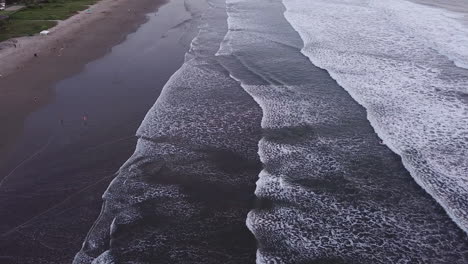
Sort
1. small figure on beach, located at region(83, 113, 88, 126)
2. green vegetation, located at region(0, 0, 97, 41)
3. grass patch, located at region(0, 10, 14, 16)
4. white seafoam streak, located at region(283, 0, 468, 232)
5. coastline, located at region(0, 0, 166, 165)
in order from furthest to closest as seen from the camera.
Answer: grass patch, located at region(0, 10, 14, 16) < green vegetation, located at region(0, 0, 97, 41) < coastline, located at region(0, 0, 166, 165) < small figure on beach, located at region(83, 113, 88, 126) < white seafoam streak, located at region(283, 0, 468, 232)

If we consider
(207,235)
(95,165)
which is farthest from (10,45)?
(207,235)

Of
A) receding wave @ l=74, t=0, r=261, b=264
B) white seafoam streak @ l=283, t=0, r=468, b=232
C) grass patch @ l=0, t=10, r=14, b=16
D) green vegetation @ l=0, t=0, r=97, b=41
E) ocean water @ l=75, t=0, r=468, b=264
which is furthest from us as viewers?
grass patch @ l=0, t=10, r=14, b=16

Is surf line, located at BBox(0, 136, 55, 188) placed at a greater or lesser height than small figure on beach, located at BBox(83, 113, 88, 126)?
lesser

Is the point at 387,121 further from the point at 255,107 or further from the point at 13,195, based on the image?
the point at 13,195

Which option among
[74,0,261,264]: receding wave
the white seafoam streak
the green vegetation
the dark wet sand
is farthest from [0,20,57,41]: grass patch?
the white seafoam streak

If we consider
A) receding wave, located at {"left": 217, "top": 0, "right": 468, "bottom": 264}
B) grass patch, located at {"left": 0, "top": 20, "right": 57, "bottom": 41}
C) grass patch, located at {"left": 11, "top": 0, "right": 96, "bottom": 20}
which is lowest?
receding wave, located at {"left": 217, "top": 0, "right": 468, "bottom": 264}

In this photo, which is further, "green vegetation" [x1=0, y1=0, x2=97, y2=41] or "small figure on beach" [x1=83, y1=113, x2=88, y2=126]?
"green vegetation" [x1=0, y1=0, x2=97, y2=41]

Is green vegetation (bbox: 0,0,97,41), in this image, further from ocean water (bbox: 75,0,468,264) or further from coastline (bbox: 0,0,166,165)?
ocean water (bbox: 75,0,468,264)
